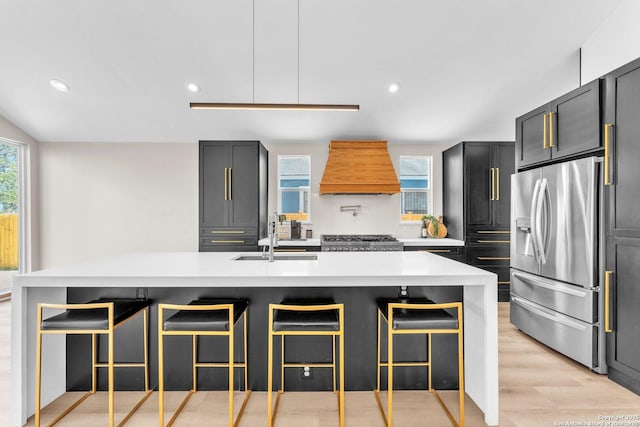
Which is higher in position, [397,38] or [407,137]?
[397,38]

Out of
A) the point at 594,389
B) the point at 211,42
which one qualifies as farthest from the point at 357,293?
the point at 211,42

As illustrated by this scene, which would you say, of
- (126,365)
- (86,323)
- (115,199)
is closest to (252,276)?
(86,323)

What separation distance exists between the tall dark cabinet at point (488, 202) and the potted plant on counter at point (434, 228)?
440 millimetres

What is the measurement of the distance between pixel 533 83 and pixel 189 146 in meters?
4.74

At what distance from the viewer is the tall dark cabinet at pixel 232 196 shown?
457 cm

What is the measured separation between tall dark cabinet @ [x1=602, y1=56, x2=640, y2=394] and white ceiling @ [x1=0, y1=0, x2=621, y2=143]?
1251 millimetres

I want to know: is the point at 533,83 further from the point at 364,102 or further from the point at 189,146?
the point at 189,146

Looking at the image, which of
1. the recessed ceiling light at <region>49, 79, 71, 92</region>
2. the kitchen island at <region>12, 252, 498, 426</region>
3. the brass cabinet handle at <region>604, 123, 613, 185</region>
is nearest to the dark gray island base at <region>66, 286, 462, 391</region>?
the kitchen island at <region>12, 252, 498, 426</region>

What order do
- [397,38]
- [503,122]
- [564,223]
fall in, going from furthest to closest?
[503,122], [397,38], [564,223]

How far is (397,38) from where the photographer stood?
3338 mm

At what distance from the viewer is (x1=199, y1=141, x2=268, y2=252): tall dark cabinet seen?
4.57 metres

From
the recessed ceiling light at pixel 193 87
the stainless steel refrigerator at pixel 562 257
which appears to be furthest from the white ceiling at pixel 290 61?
the stainless steel refrigerator at pixel 562 257

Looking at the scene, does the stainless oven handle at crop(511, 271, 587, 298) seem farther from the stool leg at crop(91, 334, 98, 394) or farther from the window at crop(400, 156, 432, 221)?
the stool leg at crop(91, 334, 98, 394)

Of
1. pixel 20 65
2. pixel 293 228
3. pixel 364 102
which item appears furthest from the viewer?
pixel 293 228
